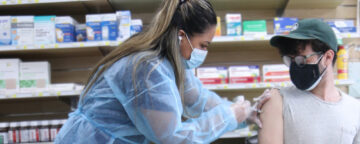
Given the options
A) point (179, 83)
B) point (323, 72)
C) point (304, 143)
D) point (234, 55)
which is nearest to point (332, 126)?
point (304, 143)

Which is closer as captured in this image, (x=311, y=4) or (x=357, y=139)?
(x=357, y=139)

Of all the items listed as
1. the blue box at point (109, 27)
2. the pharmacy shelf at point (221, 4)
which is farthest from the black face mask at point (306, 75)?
the blue box at point (109, 27)

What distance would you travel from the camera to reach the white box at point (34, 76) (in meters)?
2.54

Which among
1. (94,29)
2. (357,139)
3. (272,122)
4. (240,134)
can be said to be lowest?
(240,134)

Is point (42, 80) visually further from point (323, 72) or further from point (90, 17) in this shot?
point (323, 72)

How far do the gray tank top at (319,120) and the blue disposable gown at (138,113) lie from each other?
1.50ft

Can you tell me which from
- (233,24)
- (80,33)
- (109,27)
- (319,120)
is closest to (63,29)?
(80,33)

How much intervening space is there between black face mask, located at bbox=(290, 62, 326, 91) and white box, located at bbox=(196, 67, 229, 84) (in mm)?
956

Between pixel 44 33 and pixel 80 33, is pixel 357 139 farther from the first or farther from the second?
pixel 44 33

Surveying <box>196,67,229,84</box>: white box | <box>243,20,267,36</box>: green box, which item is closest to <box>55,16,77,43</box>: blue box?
<box>196,67,229,84</box>: white box

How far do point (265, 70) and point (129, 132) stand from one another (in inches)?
65.3

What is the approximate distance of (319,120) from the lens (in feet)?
5.09

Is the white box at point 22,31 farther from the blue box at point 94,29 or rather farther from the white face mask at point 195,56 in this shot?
the white face mask at point 195,56

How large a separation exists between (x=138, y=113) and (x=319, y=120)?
102cm
